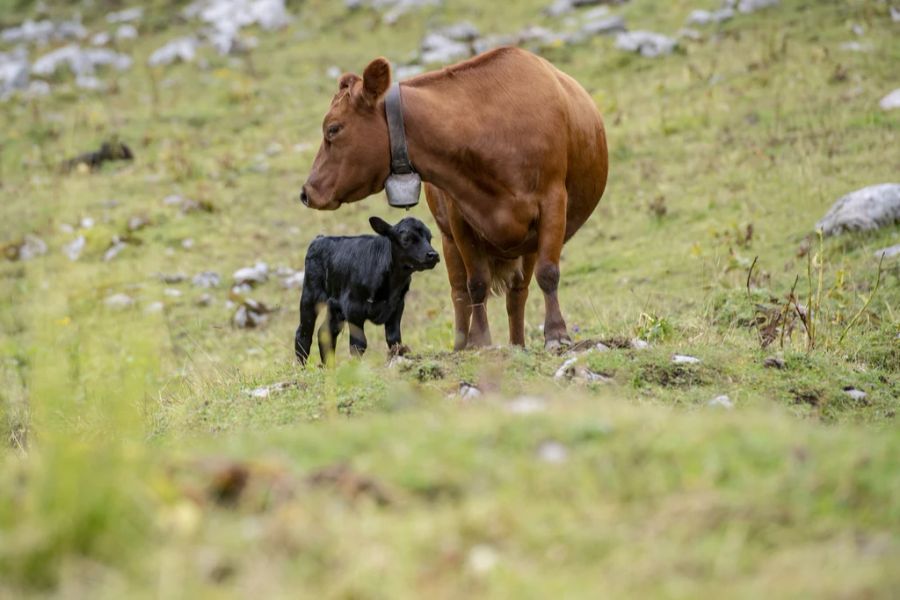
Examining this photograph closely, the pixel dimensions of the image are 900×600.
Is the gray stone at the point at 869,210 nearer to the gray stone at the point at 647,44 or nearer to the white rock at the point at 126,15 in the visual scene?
the gray stone at the point at 647,44

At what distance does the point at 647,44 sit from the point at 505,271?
1201cm

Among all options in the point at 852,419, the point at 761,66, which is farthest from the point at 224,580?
the point at 761,66

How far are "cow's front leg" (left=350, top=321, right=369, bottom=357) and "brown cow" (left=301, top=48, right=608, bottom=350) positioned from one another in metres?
1.03

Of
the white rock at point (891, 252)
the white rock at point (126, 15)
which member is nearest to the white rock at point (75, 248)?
the white rock at point (891, 252)

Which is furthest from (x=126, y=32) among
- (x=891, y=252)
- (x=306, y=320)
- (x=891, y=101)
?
(x=891, y=252)

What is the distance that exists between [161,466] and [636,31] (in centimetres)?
1824

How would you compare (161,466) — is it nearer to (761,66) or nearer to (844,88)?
(844,88)

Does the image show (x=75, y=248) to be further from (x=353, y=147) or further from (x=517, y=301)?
(x=353, y=147)

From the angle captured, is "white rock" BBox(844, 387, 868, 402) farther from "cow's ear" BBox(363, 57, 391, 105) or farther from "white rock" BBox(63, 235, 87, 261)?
"white rock" BBox(63, 235, 87, 261)

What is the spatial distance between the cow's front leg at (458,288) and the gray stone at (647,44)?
11.7 metres

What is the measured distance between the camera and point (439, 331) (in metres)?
9.81

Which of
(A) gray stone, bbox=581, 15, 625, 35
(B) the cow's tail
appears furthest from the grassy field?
(A) gray stone, bbox=581, 15, 625, 35

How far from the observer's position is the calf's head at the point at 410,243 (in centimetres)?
783

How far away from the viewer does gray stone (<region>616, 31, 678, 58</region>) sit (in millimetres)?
18922
